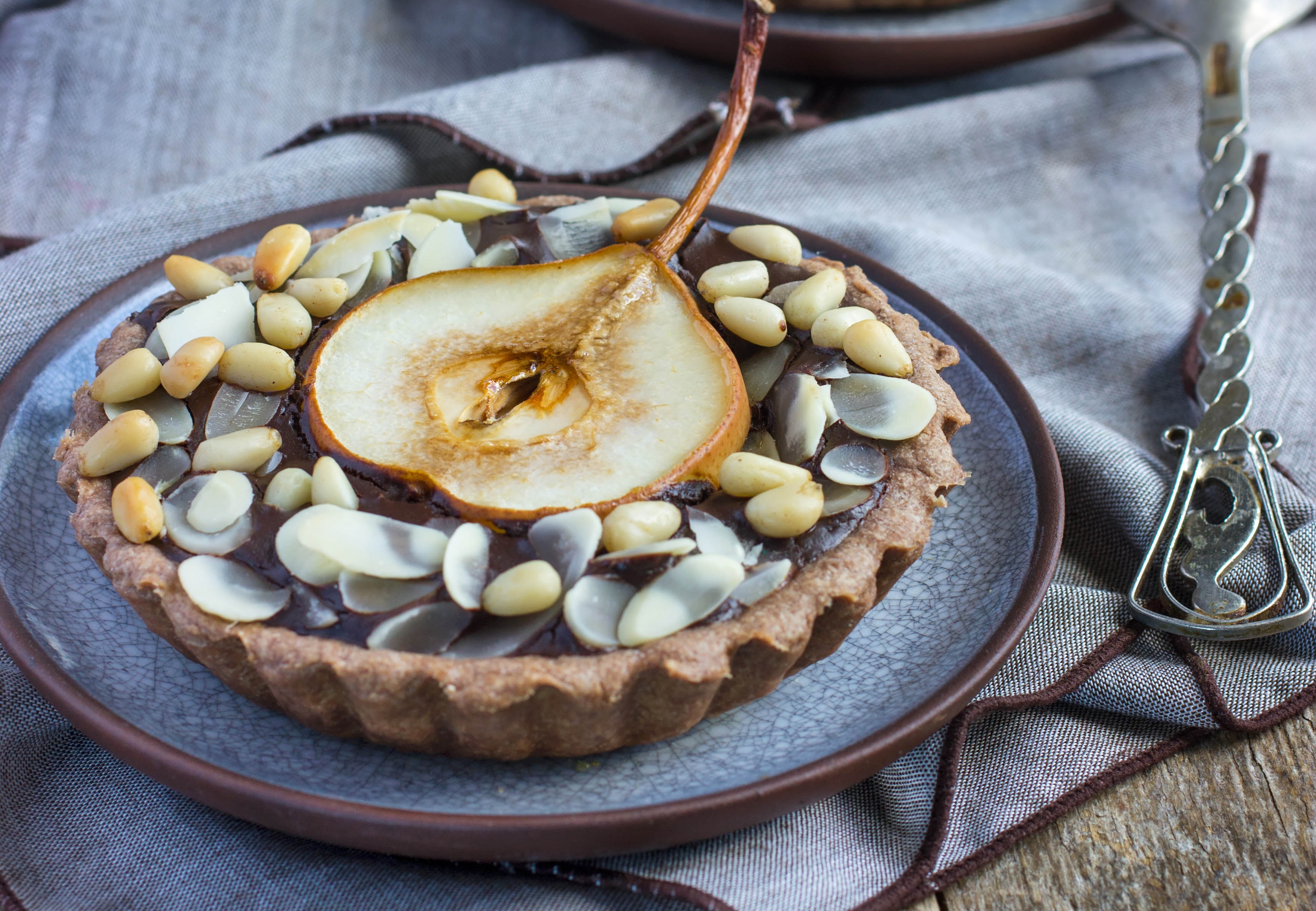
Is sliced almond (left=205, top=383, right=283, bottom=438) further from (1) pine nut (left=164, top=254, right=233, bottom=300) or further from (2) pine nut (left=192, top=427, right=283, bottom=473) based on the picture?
(1) pine nut (left=164, top=254, right=233, bottom=300)

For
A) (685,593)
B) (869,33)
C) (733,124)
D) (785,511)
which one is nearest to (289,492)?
(685,593)

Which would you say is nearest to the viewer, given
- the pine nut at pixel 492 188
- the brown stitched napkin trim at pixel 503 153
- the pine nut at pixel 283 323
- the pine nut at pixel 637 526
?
the pine nut at pixel 637 526

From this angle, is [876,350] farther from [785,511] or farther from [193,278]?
[193,278]

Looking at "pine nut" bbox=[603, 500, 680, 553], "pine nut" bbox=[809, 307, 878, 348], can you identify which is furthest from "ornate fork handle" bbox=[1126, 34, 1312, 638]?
"pine nut" bbox=[603, 500, 680, 553]

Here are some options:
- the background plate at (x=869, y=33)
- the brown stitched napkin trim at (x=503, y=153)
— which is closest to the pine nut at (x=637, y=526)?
the brown stitched napkin trim at (x=503, y=153)

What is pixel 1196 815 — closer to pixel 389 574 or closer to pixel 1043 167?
pixel 389 574

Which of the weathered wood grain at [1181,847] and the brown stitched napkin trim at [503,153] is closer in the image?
the weathered wood grain at [1181,847]

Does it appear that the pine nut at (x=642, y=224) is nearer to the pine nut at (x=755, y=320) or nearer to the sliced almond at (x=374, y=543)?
the pine nut at (x=755, y=320)
